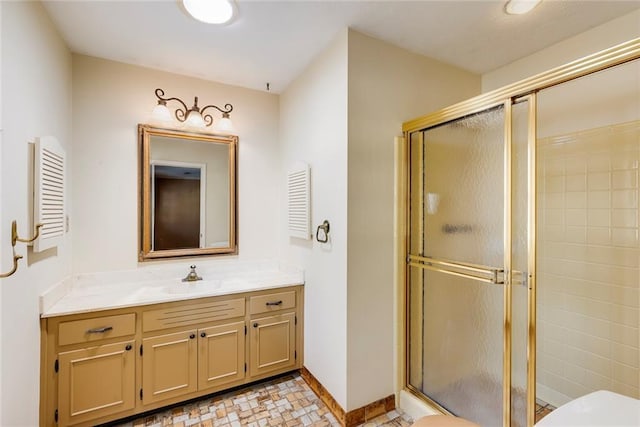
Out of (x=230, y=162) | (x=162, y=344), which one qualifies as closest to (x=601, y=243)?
(x=230, y=162)

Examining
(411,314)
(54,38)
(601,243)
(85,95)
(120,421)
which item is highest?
(54,38)

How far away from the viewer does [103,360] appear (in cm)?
179

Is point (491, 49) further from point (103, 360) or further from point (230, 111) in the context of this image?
point (103, 360)

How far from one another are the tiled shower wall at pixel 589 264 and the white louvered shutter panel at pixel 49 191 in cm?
300

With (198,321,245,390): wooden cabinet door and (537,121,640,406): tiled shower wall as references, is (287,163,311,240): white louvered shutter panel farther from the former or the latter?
(537,121,640,406): tiled shower wall

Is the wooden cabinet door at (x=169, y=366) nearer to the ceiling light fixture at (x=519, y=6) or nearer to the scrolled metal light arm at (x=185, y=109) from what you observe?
the scrolled metal light arm at (x=185, y=109)

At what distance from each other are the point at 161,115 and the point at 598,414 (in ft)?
9.36

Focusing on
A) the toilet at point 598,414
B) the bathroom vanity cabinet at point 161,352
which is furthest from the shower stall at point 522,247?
the bathroom vanity cabinet at point 161,352

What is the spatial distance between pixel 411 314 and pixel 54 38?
284 cm

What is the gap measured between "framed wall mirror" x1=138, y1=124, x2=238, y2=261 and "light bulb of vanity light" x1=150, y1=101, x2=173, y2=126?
7cm

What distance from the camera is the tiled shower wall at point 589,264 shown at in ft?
5.65

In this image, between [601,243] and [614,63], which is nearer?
[614,63]

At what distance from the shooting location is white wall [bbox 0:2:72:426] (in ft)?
4.10

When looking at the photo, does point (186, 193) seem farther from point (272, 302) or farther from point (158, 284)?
point (272, 302)
